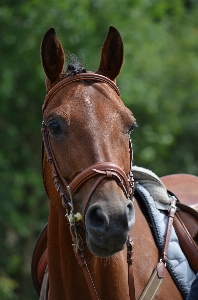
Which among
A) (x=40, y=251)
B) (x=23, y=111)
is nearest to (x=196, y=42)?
(x=23, y=111)

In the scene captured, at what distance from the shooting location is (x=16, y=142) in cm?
1853

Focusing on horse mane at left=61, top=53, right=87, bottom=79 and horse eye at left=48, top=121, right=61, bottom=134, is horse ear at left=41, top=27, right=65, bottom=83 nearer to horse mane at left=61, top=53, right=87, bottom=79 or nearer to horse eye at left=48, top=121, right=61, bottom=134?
horse mane at left=61, top=53, right=87, bottom=79

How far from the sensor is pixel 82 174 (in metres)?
4.39

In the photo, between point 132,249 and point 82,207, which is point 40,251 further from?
point 82,207

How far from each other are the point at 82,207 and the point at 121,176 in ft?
1.04

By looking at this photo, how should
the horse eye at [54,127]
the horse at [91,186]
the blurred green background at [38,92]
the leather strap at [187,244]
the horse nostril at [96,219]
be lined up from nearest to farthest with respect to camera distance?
1. the horse nostril at [96,219]
2. the horse at [91,186]
3. the horse eye at [54,127]
4. the leather strap at [187,244]
5. the blurred green background at [38,92]

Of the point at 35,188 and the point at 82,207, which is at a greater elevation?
the point at 35,188

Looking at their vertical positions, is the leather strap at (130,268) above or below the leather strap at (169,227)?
below

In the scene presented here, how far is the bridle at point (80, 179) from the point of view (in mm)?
4316

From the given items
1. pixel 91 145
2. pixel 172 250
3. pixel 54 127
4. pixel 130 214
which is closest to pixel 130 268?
pixel 172 250

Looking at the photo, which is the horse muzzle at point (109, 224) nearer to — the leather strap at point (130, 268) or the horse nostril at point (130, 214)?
the horse nostril at point (130, 214)

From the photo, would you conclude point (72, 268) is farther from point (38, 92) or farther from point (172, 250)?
point (38, 92)

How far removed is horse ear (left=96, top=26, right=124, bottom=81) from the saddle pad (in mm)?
1065

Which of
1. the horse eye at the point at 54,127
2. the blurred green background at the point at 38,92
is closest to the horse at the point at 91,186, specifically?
the horse eye at the point at 54,127
